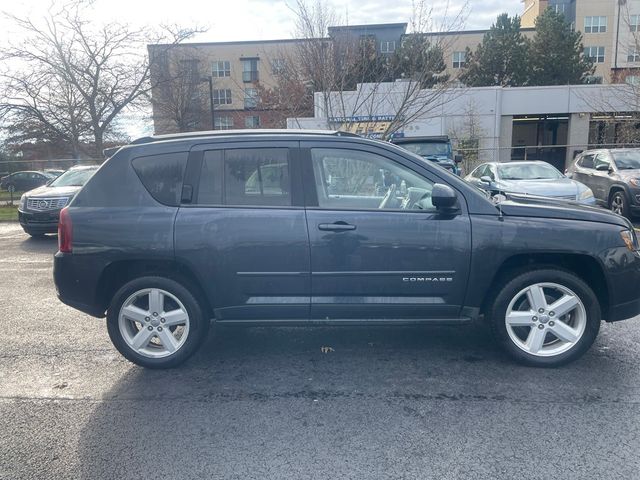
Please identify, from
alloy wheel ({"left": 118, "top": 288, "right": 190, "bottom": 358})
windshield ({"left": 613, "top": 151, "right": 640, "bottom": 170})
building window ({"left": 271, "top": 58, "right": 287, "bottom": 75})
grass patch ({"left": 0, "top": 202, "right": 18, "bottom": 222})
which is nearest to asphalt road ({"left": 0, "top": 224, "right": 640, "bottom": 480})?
alloy wheel ({"left": 118, "top": 288, "right": 190, "bottom": 358})

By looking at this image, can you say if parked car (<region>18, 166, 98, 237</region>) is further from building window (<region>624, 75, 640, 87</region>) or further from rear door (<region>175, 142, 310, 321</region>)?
building window (<region>624, 75, 640, 87</region>)

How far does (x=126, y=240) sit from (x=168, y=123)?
43.1 meters

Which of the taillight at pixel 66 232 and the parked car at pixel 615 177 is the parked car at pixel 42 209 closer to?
the taillight at pixel 66 232

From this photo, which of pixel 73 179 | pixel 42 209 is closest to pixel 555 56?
pixel 73 179

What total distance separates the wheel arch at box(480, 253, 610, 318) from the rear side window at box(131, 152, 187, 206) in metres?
2.65

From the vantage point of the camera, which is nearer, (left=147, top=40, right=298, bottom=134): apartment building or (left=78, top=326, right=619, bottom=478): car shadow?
(left=78, top=326, right=619, bottom=478): car shadow

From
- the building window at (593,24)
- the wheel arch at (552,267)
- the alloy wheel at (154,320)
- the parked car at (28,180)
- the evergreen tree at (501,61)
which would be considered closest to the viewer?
the wheel arch at (552,267)

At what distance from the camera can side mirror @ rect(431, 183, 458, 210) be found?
154 inches

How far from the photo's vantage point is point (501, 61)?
1491 inches

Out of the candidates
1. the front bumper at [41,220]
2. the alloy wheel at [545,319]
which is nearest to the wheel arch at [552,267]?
the alloy wheel at [545,319]

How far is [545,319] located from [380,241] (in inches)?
57.7

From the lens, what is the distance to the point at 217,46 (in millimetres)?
54562

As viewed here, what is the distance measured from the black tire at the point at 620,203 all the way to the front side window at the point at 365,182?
9330mm

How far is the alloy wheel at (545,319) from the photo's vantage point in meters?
4.13
